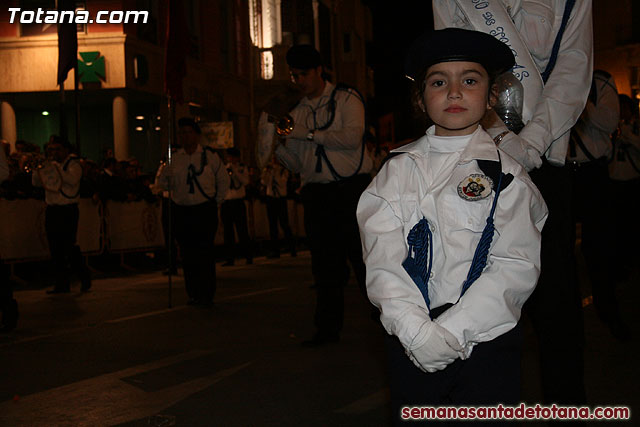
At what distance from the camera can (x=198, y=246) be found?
395 inches

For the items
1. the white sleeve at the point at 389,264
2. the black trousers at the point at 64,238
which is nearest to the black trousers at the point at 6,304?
the black trousers at the point at 64,238

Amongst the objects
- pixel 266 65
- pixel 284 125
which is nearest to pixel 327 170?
pixel 284 125

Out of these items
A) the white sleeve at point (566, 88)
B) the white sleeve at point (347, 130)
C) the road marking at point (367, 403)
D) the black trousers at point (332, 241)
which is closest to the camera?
the white sleeve at point (566, 88)

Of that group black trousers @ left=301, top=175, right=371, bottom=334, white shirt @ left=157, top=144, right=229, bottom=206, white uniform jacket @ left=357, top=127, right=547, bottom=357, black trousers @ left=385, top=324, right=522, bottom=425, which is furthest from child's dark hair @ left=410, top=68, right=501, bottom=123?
white shirt @ left=157, top=144, right=229, bottom=206

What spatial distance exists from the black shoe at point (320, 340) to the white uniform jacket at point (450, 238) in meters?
3.70

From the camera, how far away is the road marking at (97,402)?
187 inches

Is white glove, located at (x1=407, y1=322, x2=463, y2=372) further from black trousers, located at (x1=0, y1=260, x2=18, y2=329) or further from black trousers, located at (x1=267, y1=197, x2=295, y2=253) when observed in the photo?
black trousers, located at (x1=267, y1=197, x2=295, y2=253)

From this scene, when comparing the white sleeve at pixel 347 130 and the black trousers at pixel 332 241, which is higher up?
the white sleeve at pixel 347 130

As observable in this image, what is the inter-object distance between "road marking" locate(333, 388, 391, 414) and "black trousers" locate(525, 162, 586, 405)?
114 centimetres

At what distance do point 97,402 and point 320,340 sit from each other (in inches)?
78.7

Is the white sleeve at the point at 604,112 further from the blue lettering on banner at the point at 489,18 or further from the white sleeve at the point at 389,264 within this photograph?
the white sleeve at the point at 389,264

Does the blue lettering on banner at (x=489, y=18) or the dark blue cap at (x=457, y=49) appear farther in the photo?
the blue lettering on banner at (x=489, y=18)

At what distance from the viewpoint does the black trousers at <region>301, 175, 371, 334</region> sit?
676 cm

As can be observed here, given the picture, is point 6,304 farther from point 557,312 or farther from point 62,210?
point 557,312
